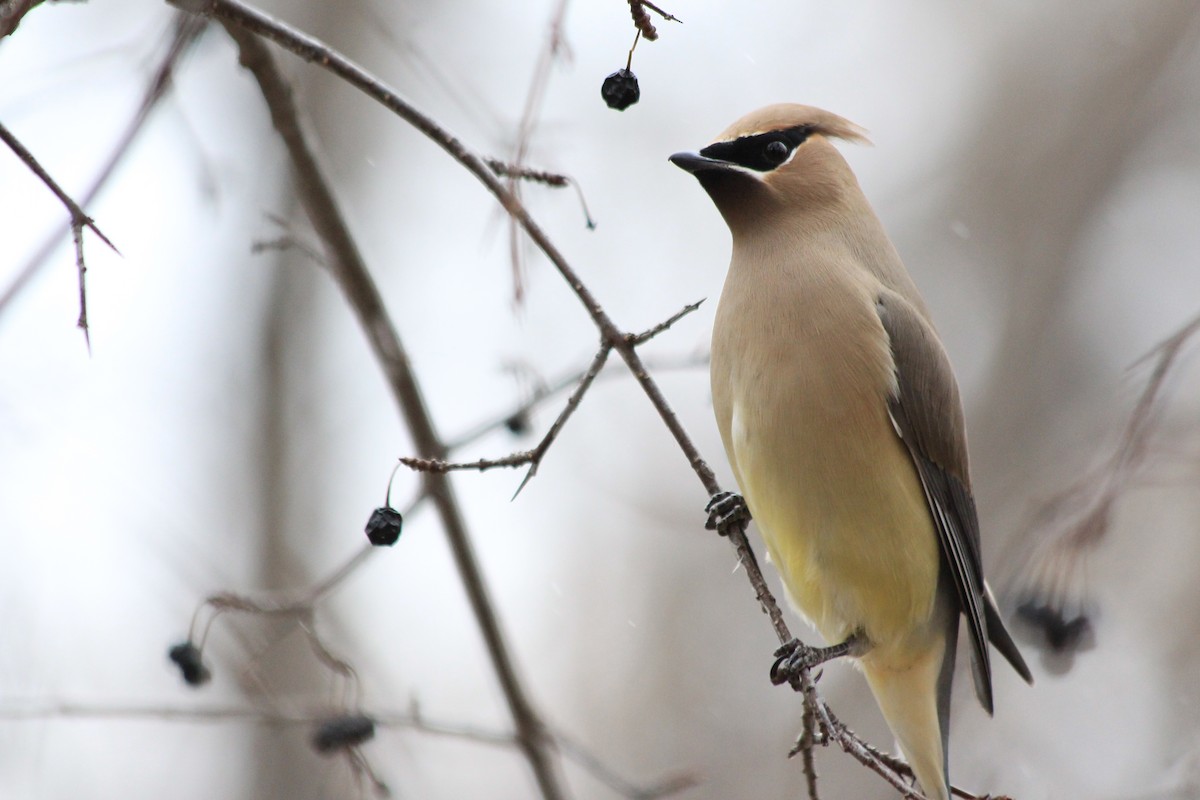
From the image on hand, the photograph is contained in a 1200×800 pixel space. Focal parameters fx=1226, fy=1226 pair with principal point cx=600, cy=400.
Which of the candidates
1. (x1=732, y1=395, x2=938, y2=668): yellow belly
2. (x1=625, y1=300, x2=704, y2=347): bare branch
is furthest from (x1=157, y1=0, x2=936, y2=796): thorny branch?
(x1=732, y1=395, x2=938, y2=668): yellow belly

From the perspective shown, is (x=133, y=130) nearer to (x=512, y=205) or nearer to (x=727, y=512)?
(x=512, y=205)

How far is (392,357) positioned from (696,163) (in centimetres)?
99

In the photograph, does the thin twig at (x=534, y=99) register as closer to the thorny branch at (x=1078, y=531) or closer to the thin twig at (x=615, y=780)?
the thorny branch at (x=1078, y=531)

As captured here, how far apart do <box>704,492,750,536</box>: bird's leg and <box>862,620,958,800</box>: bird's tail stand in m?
0.62

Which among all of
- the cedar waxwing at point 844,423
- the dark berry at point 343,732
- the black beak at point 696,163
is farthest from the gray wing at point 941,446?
the dark berry at point 343,732

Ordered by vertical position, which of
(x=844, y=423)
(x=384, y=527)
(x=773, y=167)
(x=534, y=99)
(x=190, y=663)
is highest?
(x=773, y=167)

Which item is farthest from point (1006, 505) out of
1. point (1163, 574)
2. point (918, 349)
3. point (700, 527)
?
point (918, 349)

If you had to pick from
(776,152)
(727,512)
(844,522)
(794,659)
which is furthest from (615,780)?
(776,152)

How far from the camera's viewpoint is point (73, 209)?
5.54 feet

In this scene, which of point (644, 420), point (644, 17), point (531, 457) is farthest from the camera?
point (644, 420)

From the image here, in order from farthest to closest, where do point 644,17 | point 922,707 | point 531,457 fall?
point 922,707 < point 531,457 < point 644,17

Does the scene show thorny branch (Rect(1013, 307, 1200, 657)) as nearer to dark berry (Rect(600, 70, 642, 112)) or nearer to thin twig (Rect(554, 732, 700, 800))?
thin twig (Rect(554, 732, 700, 800))

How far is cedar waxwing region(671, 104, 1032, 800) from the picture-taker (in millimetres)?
3293

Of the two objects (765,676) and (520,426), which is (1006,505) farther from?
(520,426)
